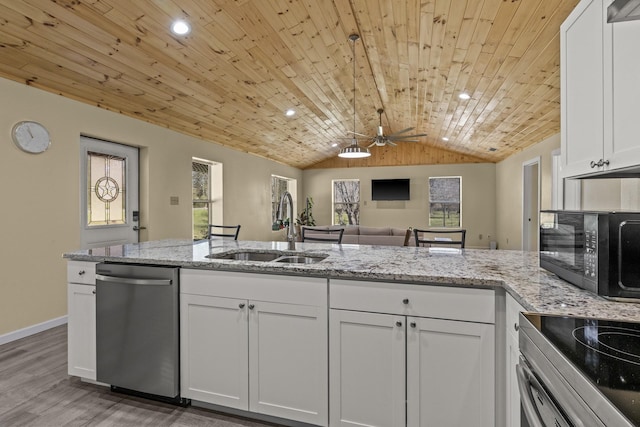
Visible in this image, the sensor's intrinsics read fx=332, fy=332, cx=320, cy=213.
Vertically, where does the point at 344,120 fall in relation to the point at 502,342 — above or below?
above

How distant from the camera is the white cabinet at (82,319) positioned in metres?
2.18

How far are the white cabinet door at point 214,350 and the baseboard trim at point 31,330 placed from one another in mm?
2229

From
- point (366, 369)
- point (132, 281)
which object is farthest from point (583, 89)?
point (132, 281)

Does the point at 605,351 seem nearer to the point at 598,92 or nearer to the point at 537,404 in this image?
the point at 537,404

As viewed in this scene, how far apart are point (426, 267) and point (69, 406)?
230 centimetres

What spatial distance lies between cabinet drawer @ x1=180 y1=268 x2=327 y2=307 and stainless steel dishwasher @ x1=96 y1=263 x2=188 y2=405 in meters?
0.13

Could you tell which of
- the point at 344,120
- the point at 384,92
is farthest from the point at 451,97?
the point at 344,120

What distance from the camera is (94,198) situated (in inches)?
156

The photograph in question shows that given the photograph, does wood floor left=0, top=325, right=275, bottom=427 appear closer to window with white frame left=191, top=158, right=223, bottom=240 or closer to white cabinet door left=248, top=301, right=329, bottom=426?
white cabinet door left=248, top=301, right=329, bottom=426

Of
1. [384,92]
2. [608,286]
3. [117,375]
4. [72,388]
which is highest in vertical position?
[384,92]

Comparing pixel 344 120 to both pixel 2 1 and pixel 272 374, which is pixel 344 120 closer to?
pixel 2 1

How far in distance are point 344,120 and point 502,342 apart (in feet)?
18.5

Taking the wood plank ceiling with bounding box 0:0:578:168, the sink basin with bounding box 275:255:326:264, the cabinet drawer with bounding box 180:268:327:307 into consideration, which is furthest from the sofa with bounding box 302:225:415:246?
the cabinet drawer with bounding box 180:268:327:307

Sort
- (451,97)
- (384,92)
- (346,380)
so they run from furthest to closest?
1. (384,92)
2. (451,97)
3. (346,380)
